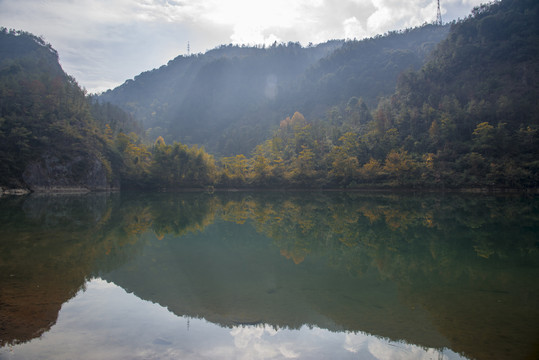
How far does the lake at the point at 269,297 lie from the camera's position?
4746 mm

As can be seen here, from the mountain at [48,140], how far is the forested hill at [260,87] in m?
43.9

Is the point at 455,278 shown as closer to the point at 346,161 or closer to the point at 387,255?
the point at 387,255

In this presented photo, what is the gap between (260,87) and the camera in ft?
477

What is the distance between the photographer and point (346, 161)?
49.9m

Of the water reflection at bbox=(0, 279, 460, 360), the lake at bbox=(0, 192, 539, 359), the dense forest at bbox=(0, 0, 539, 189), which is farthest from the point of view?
the dense forest at bbox=(0, 0, 539, 189)

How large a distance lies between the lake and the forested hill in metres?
85.9

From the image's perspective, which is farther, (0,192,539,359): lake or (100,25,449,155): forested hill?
(100,25,449,155): forested hill

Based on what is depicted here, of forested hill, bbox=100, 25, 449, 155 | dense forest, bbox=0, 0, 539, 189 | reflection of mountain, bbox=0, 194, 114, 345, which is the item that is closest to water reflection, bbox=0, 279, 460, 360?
reflection of mountain, bbox=0, 194, 114, 345

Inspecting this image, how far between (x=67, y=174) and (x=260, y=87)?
105112mm

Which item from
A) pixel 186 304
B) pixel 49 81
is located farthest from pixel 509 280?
pixel 49 81

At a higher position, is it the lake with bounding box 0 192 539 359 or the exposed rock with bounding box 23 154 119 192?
the exposed rock with bounding box 23 154 119 192

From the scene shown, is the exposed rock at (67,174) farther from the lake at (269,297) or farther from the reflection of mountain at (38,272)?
the lake at (269,297)

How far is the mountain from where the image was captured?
45.9 meters

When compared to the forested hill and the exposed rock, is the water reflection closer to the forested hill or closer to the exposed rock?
the exposed rock
